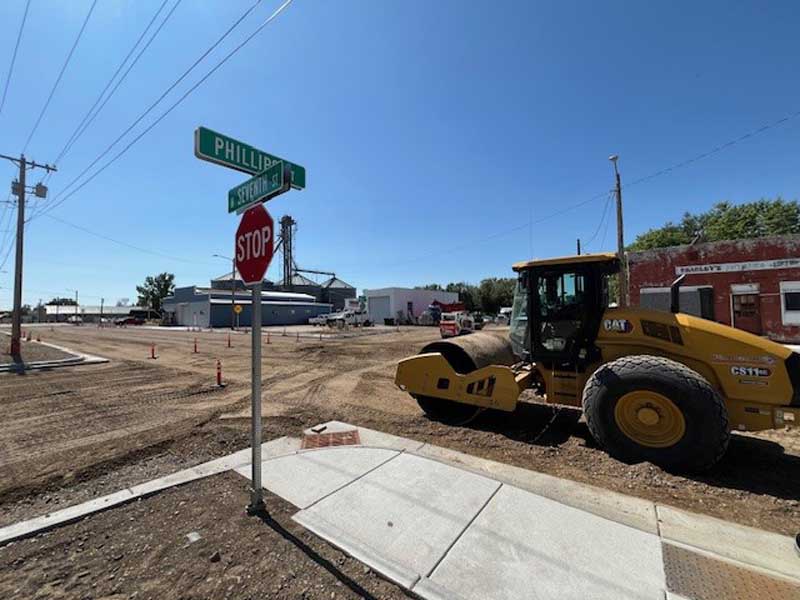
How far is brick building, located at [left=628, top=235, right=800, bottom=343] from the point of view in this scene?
16.4 metres

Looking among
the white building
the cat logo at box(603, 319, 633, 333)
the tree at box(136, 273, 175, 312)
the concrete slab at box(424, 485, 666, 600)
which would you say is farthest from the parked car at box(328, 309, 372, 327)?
the tree at box(136, 273, 175, 312)

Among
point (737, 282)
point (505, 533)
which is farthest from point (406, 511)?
point (737, 282)

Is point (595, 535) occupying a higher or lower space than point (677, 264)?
lower

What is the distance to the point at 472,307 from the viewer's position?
72.3 metres

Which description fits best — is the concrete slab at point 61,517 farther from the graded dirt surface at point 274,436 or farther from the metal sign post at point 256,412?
the metal sign post at point 256,412

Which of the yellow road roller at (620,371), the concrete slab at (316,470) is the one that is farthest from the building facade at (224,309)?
the concrete slab at (316,470)

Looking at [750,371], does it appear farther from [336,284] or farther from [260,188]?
[336,284]

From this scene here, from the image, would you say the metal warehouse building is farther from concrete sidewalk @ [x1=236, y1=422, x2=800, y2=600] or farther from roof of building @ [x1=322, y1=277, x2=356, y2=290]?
concrete sidewalk @ [x1=236, y1=422, x2=800, y2=600]

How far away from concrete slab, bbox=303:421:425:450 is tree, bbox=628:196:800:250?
42.9 m

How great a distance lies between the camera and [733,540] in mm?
2943

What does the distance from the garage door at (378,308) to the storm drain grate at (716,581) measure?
5020 centimetres

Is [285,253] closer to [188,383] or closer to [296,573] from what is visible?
[188,383]

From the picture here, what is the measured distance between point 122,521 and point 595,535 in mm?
3981

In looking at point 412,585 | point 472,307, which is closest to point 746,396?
point 412,585
